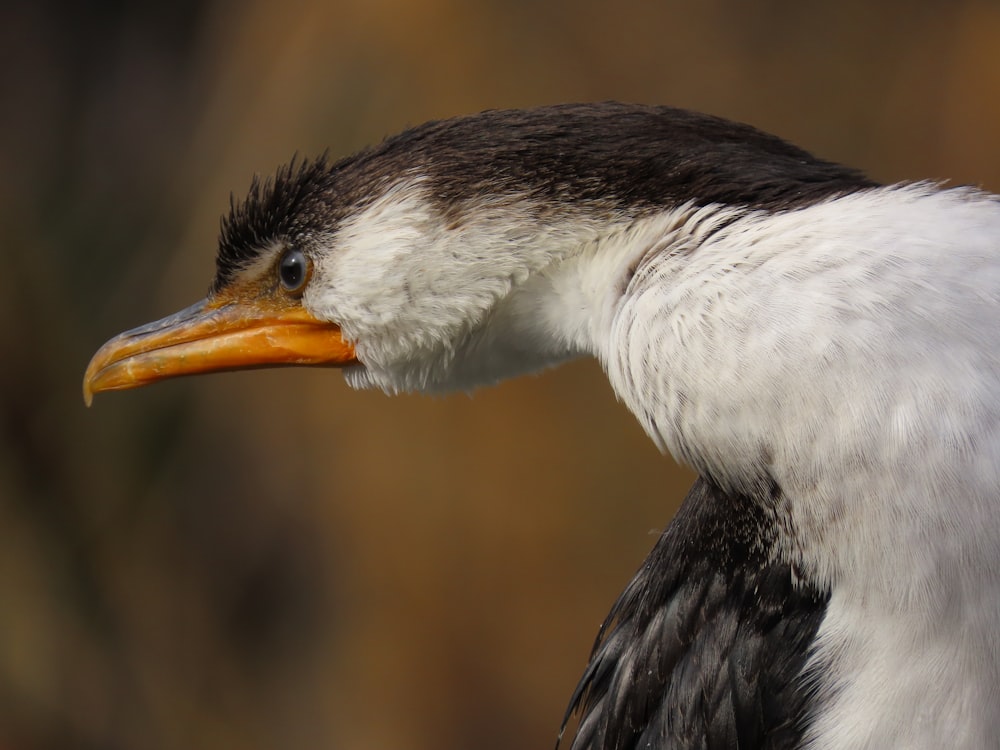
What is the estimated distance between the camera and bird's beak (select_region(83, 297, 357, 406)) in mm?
1292

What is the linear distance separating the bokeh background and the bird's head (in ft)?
5.60

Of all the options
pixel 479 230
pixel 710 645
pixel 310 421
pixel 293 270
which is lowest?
pixel 310 421

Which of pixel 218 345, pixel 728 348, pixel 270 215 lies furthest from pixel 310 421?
pixel 728 348

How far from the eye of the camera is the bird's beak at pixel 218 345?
50.9 inches

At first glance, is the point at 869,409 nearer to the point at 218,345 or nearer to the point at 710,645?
the point at 710,645

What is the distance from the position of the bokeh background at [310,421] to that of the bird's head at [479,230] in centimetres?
171

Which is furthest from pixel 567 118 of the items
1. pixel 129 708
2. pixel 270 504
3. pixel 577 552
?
pixel 129 708

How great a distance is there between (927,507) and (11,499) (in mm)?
3263

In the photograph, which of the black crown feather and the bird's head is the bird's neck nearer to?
the bird's head

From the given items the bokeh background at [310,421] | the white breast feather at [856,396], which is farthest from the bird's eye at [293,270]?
the bokeh background at [310,421]

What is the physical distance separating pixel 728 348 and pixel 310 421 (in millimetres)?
2406

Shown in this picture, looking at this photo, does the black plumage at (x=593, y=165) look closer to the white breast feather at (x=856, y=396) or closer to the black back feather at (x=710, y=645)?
the white breast feather at (x=856, y=396)

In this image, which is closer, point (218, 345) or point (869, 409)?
point (869, 409)

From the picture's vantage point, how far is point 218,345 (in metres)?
1.37
